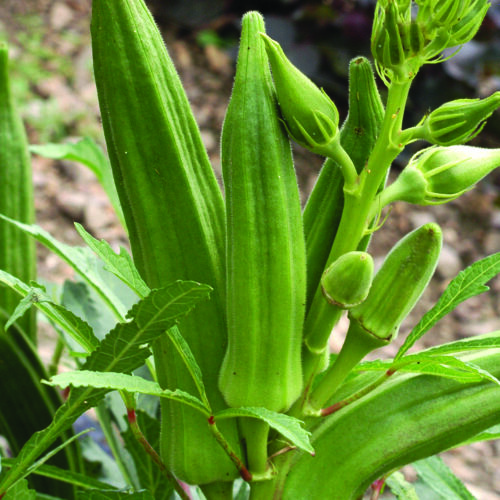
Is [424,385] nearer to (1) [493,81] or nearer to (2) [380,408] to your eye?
(2) [380,408]

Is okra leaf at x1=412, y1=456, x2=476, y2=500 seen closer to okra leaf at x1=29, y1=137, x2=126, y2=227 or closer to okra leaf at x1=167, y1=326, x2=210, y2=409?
okra leaf at x1=167, y1=326, x2=210, y2=409

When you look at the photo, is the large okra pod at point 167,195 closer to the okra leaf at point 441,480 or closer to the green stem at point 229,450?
the green stem at point 229,450

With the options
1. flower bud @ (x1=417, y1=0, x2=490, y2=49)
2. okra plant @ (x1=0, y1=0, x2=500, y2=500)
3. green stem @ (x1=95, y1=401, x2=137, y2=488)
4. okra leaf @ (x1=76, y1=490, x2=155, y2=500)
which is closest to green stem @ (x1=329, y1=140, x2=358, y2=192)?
okra plant @ (x1=0, y1=0, x2=500, y2=500)

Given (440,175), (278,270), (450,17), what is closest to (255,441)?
(278,270)

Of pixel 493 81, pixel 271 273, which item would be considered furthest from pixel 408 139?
pixel 493 81

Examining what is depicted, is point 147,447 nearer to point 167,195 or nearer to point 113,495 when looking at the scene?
point 113,495
